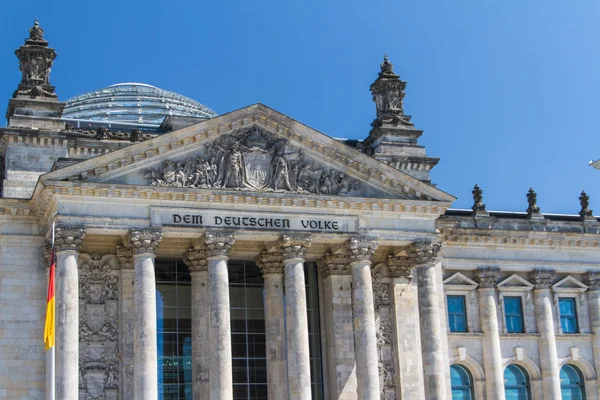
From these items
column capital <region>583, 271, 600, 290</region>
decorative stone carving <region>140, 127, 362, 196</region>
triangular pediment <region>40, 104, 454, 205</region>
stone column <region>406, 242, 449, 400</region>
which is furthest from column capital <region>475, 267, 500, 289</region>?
decorative stone carving <region>140, 127, 362, 196</region>

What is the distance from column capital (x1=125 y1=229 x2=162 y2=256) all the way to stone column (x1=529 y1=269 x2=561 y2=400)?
857 inches

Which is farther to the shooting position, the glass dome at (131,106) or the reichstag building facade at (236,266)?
the glass dome at (131,106)

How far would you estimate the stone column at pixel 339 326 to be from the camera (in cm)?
4941

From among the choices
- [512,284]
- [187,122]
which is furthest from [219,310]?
[512,284]

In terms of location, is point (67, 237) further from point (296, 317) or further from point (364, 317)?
point (364, 317)

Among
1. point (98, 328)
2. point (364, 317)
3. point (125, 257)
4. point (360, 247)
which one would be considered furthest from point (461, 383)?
point (98, 328)

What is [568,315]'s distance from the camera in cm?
5794

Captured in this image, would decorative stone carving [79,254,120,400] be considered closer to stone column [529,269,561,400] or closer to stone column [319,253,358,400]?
stone column [319,253,358,400]

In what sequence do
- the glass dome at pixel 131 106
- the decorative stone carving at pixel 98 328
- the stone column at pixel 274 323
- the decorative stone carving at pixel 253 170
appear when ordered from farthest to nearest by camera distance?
the glass dome at pixel 131 106, the stone column at pixel 274 323, the decorative stone carving at pixel 253 170, the decorative stone carving at pixel 98 328

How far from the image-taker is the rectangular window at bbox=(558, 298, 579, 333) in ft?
189

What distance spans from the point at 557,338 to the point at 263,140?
20.1m

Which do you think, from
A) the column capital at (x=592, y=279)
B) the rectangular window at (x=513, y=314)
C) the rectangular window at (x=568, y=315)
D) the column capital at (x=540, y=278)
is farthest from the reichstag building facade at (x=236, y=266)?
the column capital at (x=592, y=279)

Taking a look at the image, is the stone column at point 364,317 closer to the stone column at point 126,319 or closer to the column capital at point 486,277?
the column capital at point 486,277

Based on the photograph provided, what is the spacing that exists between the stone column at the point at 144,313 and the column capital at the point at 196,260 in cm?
280
